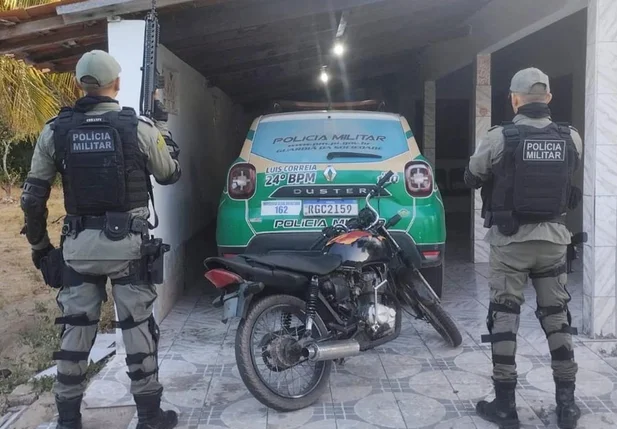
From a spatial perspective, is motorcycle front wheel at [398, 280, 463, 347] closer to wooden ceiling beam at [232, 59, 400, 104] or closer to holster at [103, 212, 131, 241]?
holster at [103, 212, 131, 241]

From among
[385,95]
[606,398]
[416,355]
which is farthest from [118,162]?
[385,95]

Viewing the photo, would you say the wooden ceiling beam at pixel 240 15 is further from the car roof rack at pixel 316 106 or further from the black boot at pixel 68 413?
the black boot at pixel 68 413

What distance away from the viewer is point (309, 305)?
11.7ft

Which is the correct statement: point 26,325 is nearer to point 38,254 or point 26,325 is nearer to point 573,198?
point 38,254

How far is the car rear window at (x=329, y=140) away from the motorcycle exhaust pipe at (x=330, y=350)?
168 centimetres

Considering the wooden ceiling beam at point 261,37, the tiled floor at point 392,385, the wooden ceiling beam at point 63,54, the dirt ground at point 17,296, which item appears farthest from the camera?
the wooden ceiling beam at point 261,37

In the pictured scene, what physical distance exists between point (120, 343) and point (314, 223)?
1.63m

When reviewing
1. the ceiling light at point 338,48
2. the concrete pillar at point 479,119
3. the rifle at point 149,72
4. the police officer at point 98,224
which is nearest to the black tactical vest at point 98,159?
the police officer at point 98,224

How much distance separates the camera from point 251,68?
343 inches

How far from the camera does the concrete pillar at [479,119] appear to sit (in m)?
7.30

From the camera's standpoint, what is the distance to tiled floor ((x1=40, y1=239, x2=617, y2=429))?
339 centimetres

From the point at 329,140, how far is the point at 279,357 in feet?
6.75

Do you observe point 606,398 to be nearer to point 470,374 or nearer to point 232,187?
point 470,374

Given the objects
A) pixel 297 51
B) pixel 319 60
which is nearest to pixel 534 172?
pixel 297 51
